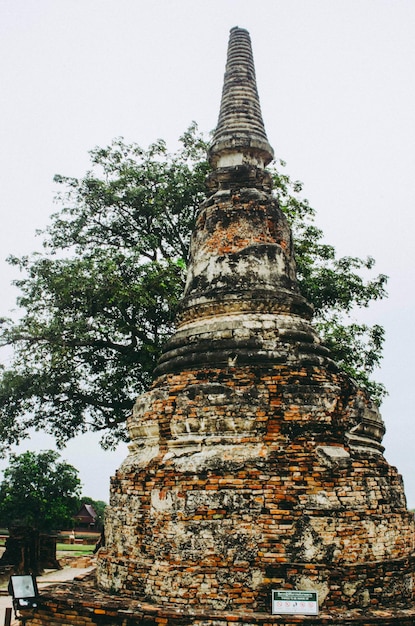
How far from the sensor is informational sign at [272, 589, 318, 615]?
6.40m

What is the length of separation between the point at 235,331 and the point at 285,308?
1.00 m

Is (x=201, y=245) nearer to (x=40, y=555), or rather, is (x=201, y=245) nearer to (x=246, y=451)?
(x=246, y=451)

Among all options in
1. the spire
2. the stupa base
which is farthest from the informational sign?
the spire

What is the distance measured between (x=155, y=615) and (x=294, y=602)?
1538mm

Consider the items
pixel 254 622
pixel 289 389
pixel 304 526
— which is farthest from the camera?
pixel 289 389

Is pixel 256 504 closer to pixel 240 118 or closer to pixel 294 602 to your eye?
pixel 294 602

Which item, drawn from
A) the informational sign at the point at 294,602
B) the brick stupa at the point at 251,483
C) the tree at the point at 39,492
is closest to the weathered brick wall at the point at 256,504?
the brick stupa at the point at 251,483

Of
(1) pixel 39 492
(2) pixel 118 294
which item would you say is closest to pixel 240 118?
(2) pixel 118 294

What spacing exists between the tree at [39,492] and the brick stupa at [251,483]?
53.3 feet

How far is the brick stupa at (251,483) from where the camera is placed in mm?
6758

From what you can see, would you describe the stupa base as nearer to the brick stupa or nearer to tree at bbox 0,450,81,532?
the brick stupa

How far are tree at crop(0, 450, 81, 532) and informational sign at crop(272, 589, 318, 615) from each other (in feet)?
59.4

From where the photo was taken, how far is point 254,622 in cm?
627

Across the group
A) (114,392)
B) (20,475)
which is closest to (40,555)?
(114,392)
